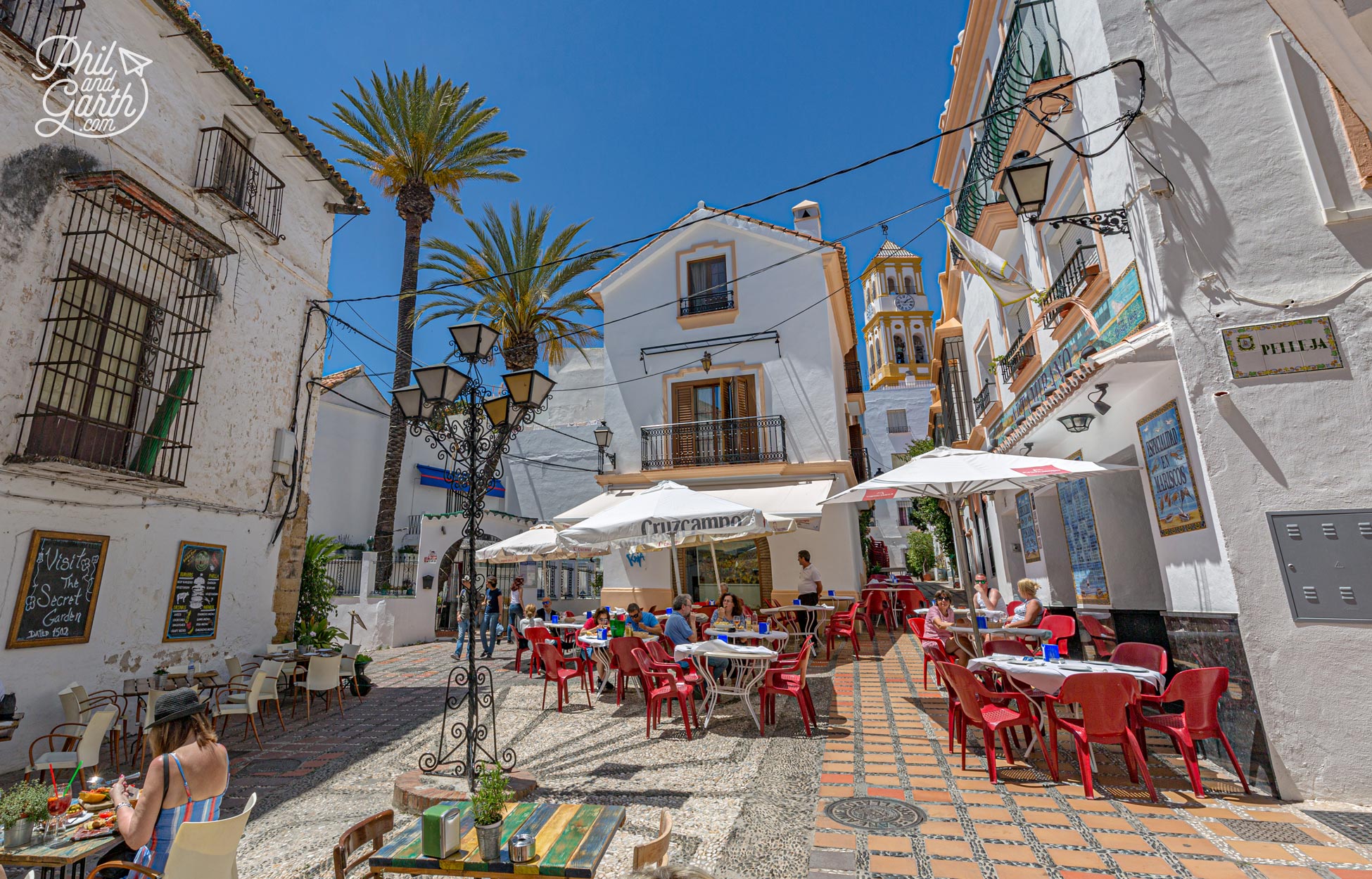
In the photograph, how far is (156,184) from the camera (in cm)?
A: 820

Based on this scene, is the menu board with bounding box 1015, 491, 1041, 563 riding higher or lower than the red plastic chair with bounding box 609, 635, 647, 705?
higher

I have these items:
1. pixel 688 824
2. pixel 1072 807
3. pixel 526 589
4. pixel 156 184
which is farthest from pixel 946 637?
pixel 526 589

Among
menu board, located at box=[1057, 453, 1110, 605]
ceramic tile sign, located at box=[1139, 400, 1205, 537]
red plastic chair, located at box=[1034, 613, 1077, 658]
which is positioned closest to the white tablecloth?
ceramic tile sign, located at box=[1139, 400, 1205, 537]

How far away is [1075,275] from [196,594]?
39.6 feet

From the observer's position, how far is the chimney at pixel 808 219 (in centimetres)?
1833

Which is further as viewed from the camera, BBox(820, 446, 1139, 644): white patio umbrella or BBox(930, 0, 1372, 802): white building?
BBox(820, 446, 1139, 644): white patio umbrella

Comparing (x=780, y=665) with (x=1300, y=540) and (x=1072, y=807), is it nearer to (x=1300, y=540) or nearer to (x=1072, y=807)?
(x=1072, y=807)

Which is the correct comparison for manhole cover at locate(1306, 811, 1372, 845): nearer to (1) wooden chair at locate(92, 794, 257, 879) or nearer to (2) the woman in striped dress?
(1) wooden chair at locate(92, 794, 257, 879)

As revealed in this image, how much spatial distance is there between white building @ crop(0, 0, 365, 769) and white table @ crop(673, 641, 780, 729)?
21.6ft

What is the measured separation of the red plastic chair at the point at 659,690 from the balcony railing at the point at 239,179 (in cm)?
862

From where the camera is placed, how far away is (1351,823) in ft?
13.2

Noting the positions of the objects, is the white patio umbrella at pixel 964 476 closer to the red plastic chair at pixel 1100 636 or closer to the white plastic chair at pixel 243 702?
the red plastic chair at pixel 1100 636

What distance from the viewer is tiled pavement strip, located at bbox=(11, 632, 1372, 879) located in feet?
11.8

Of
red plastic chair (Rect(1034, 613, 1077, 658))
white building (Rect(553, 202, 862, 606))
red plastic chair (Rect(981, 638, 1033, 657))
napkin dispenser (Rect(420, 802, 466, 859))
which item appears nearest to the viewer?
napkin dispenser (Rect(420, 802, 466, 859))
